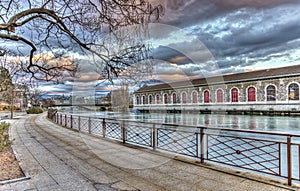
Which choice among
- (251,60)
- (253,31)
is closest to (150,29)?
(253,31)

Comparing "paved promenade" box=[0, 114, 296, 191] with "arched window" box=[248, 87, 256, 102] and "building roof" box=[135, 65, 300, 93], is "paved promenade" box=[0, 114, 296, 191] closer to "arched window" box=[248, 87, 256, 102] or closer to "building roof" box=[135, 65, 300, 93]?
→ "building roof" box=[135, 65, 300, 93]

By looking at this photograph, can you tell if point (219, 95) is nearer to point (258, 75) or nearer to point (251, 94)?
point (251, 94)

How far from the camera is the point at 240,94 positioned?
33125 mm

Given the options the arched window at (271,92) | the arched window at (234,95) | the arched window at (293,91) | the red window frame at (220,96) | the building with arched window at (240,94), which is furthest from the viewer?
the red window frame at (220,96)

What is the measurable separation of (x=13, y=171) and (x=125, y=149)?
286 cm

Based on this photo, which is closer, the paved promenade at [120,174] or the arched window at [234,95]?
the paved promenade at [120,174]

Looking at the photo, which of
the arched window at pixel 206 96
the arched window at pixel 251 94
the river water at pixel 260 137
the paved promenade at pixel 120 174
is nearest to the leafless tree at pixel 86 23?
the paved promenade at pixel 120 174

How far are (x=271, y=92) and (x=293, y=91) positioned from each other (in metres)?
2.78

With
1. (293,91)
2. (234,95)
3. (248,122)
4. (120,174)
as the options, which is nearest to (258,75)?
(234,95)

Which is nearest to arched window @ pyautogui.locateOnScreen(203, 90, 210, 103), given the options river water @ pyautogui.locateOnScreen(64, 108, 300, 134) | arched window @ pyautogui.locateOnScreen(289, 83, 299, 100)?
river water @ pyautogui.locateOnScreen(64, 108, 300, 134)

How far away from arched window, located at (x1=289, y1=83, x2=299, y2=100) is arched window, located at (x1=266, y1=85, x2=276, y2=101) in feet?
6.60

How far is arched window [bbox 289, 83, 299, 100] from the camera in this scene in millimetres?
27164

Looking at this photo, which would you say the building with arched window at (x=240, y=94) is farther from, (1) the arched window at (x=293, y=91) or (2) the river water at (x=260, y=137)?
(2) the river water at (x=260, y=137)

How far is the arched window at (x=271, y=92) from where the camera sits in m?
29.4
